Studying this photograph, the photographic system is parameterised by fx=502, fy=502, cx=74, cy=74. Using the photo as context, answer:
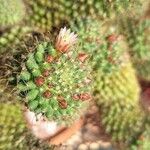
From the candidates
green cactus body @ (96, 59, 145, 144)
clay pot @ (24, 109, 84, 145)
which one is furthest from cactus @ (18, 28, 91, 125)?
clay pot @ (24, 109, 84, 145)

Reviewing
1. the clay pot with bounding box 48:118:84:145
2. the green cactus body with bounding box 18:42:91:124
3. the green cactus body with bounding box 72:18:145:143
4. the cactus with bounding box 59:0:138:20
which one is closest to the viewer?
the green cactus body with bounding box 18:42:91:124

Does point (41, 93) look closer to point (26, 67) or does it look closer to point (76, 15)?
point (26, 67)

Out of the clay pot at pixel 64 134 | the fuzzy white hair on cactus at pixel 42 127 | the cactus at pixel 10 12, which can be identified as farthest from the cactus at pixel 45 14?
the clay pot at pixel 64 134

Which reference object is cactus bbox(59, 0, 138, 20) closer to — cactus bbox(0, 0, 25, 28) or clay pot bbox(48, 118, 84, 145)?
cactus bbox(0, 0, 25, 28)

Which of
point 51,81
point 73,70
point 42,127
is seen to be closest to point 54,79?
point 51,81

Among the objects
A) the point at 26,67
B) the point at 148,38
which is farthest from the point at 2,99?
the point at 148,38

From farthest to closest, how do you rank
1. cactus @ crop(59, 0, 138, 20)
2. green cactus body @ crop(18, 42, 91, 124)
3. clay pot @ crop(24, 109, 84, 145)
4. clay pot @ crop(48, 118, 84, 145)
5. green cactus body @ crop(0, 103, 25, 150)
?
clay pot @ crop(48, 118, 84, 145) < clay pot @ crop(24, 109, 84, 145) < cactus @ crop(59, 0, 138, 20) < green cactus body @ crop(0, 103, 25, 150) < green cactus body @ crop(18, 42, 91, 124)
